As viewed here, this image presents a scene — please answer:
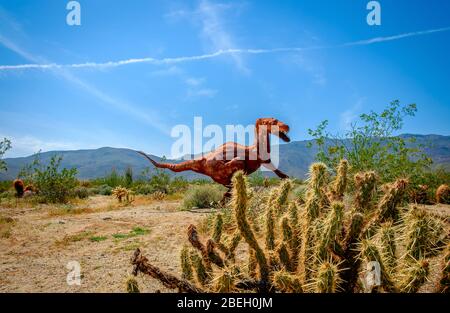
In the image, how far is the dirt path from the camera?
434cm

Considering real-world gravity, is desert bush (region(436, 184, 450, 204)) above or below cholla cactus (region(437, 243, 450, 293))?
above

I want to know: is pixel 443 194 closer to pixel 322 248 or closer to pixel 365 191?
pixel 365 191

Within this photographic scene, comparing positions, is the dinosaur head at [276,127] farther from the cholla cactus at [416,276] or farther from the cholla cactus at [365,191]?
the cholla cactus at [416,276]

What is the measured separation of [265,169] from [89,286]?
6.86m

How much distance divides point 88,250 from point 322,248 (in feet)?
14.7

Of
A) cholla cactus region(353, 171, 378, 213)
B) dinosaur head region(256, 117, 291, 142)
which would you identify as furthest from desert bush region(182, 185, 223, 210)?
cholla cactus region(353, 171, 378, 213)

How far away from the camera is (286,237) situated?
10.5 feet

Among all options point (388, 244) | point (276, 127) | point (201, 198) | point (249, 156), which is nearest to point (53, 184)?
point (201, 198)

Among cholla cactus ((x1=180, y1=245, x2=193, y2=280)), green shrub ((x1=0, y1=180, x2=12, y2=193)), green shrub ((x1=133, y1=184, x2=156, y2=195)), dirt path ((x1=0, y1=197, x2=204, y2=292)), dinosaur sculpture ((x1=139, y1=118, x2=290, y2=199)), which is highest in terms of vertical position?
dinosaur sculpture ((x1=139, y1=118, x2=290, y2=199))

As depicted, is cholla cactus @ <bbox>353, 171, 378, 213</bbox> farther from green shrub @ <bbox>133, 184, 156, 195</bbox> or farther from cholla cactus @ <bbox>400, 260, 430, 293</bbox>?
green shrub @ <bbox>133, 184, 156, 195</bbox>

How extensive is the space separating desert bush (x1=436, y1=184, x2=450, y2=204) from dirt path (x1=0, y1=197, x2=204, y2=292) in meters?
8.16

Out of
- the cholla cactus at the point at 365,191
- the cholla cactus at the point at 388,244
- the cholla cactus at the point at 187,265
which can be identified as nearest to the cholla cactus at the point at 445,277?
the cholla cactus at the point at 388,244
